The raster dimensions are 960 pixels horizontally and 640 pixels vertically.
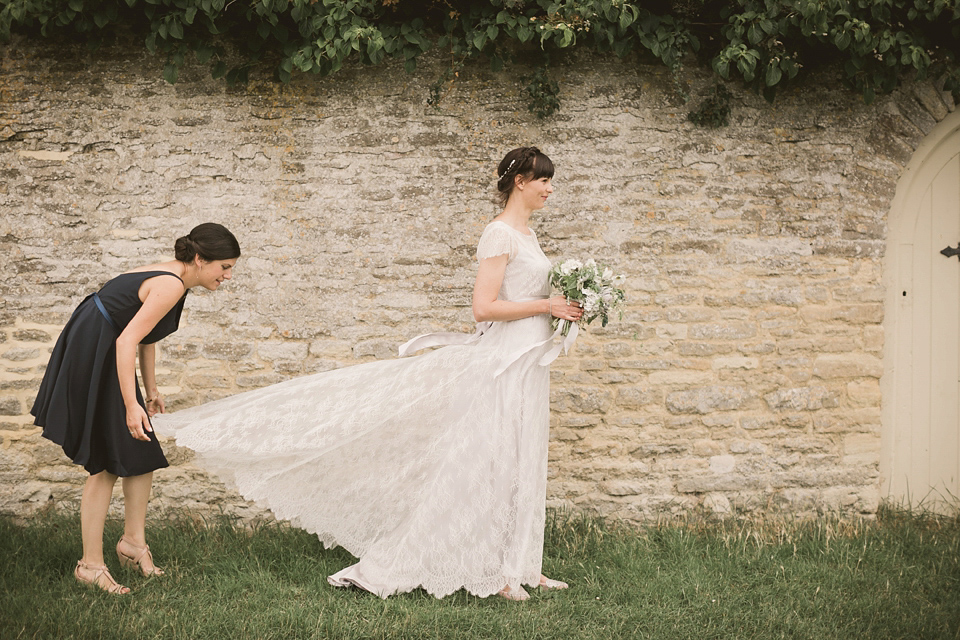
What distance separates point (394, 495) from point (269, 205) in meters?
2.22

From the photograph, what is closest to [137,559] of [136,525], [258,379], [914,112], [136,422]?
[136,525]

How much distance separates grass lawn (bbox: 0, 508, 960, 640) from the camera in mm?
3160

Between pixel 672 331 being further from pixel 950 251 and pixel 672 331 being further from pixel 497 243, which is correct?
pixel 950 251

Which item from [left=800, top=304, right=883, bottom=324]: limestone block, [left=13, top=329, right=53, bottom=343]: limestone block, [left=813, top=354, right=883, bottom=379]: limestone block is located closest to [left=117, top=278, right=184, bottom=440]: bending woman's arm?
[left=13, top=329, right=53, bottom=343]: limestone block

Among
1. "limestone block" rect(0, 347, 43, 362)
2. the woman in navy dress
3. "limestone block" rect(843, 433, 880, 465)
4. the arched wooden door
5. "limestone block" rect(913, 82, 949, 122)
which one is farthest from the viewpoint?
the arched wooden door

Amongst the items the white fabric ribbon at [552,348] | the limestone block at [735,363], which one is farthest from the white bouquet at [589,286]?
the limestone block at [735,363]

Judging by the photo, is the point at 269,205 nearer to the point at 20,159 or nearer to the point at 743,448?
the point at 20,159

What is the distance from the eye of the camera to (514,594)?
11.4 ft

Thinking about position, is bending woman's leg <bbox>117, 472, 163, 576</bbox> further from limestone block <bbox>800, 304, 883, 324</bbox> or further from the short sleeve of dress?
limestone block <bbox>800, 304, 883, 324</bbox>

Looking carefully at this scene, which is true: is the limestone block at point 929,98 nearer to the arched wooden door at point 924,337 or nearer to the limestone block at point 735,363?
the arched wooden door at point 924,337

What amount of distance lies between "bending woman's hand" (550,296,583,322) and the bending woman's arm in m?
1.78

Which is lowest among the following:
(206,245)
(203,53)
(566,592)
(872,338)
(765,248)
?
(566,592)

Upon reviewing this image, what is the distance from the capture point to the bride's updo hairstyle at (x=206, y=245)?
334cm

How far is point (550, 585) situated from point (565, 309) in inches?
56.4
